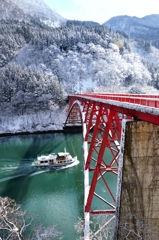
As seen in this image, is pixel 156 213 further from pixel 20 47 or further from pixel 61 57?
pixel 20 47

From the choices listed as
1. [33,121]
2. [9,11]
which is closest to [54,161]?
[33,121]

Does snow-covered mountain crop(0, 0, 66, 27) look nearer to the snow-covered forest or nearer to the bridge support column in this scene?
the snow-covered forest

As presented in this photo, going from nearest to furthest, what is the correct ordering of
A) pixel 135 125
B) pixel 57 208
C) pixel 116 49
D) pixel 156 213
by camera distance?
pixel 135 125 → pixel 156 213 → pixel 57 208 → pixel 116 49

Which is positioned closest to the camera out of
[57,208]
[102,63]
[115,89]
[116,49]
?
[57,208]

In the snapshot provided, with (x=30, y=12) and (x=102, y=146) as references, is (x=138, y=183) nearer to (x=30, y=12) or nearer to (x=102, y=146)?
(x=102, y=146)

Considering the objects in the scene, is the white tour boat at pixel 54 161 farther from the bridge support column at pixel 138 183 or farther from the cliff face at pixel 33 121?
the cliff face at pixel 33 121

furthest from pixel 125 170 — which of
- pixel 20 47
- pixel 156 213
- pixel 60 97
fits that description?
pixel 20 47
